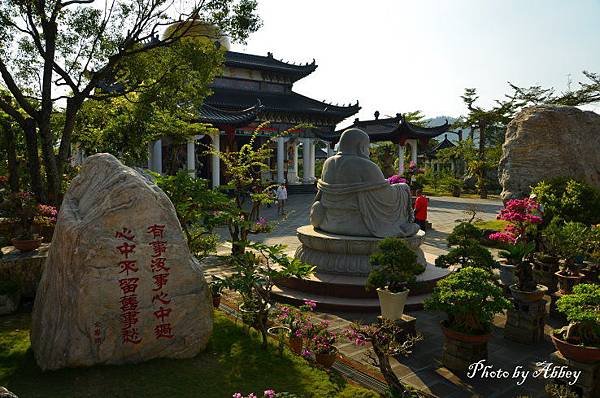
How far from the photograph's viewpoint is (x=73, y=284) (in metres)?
4.59

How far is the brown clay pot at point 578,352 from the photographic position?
14.4 ft

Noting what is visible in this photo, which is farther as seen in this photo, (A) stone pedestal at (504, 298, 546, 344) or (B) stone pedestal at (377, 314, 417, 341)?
(A) stone pedestal at (504, 298, 546, 344)

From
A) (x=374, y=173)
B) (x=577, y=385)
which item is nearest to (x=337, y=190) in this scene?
(x=374, y=173)

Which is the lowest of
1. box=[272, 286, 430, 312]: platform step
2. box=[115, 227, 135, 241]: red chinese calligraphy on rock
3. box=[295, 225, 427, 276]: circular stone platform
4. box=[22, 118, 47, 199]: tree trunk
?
box=[272, 286, 430, 312]: platform step

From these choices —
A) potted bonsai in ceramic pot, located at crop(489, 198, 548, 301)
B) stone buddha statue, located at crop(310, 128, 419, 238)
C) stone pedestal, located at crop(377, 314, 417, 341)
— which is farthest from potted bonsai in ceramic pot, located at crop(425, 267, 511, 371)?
stone buddha statue, located at crop(310, 128, 419, 238)

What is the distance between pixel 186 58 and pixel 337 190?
5.40m

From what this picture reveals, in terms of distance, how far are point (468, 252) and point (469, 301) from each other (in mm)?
1803

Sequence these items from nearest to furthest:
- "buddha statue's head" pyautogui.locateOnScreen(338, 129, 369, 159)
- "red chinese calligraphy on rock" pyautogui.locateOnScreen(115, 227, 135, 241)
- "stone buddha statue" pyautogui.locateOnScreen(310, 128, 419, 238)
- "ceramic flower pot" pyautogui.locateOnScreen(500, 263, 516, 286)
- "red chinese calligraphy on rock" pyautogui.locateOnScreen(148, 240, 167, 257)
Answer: "red chinese calligraphy on rock" pyautogui.locateOnScreen(115, 227, 135, 241), "red chinese calligraphy on rock" pyautogui.locateOnScreen(148, 240, 167, 257), "ceramic flower pot" pyautogui.locateOnScreen(500, 263, 516, 286), "stone buddha statue" pyautogui.locateOnScreen(310, 128, 419, 238), "buddha statue's head" pyautogui.locateOnScreen(338, 129, 369, 159)

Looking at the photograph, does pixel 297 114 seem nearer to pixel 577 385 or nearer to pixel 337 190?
pixel 337 190

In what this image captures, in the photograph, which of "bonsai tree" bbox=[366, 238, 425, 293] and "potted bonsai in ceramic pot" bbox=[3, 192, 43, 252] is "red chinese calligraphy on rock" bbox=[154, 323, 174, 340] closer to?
"bonsai tree" bbox=[366, 238, 425, 293]

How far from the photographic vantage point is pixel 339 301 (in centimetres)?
756

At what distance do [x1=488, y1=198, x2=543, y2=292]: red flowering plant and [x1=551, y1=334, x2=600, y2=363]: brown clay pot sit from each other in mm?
2034

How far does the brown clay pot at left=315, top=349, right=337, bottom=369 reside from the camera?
5159mm

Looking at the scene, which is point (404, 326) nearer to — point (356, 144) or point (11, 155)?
point (356, 144)
